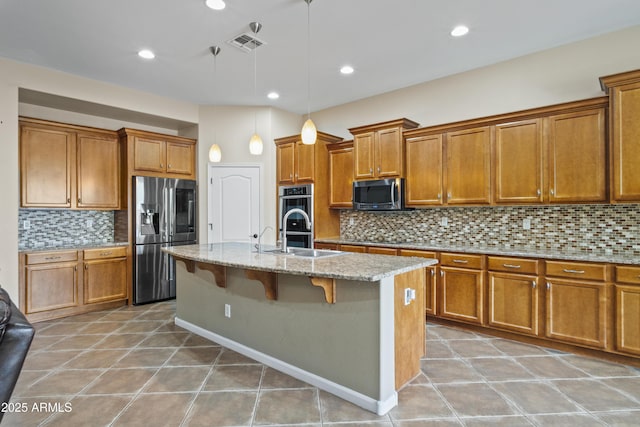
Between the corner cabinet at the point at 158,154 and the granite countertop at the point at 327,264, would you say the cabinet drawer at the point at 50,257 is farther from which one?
the granite countertop at the point at 327,264

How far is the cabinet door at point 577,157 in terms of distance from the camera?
3.06m

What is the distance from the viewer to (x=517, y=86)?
12.4 feet

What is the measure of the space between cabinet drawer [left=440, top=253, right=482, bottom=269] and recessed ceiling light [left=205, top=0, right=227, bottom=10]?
10.5 feet

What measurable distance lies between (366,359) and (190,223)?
12.7 ft

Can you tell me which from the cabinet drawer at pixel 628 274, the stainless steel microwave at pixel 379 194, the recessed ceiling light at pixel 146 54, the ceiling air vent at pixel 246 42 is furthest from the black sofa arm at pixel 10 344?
the cabinet drawer at pixel 628 274

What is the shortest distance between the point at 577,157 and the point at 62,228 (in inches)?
239

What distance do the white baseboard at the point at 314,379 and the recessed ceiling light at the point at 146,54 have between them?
2970 millimetres

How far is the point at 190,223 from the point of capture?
5.19 metres

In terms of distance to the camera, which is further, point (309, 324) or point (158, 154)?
point (158, 154)

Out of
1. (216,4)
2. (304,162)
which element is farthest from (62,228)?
(216,4)

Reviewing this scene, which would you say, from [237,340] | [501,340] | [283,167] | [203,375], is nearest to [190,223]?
[283,167]

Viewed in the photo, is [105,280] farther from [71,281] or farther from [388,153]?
[388,153]

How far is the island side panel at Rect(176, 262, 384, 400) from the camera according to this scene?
2.16 metres

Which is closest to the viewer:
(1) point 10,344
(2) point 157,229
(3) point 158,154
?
(1) point 10,344
